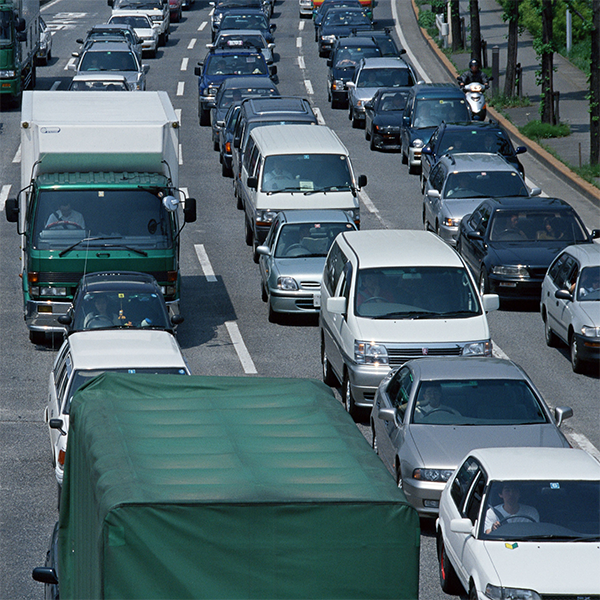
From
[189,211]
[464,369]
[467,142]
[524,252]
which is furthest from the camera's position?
[467,142]

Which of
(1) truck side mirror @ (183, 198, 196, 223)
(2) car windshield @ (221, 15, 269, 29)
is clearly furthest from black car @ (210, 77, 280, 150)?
(2) car windshield @ (221, 15, 269, 29)

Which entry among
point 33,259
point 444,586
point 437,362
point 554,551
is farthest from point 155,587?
point 33,259

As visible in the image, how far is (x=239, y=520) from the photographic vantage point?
233 inches

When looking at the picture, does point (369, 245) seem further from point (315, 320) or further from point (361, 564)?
point (361, 564)

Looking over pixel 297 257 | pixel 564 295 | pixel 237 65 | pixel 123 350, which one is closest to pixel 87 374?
pixel 123 350

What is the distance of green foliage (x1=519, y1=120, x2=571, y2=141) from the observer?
3541 centimetres

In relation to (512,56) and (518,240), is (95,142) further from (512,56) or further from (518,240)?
(512,56)

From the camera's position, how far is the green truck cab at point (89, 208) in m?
18.8

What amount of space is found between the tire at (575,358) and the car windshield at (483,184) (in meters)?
7.40

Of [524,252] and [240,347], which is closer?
[240,347]

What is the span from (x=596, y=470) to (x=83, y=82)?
2975 centimetres

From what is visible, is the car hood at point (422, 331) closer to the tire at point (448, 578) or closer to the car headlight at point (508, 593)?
the tire at point (448, 578)

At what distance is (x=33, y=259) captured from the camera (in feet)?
61.6

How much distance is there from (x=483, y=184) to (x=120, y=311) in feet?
34.2
